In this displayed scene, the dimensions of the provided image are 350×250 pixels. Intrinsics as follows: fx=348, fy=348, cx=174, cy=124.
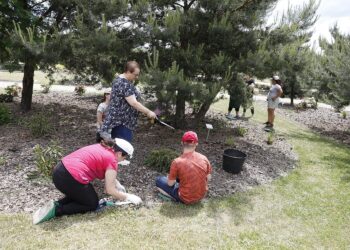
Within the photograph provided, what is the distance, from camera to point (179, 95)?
6.59m

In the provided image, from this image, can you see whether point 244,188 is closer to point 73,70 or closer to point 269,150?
point 269,150

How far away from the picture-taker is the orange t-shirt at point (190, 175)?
482 centimetres

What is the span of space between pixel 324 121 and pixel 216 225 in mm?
11396

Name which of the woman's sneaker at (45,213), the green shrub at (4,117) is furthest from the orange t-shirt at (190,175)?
the green shrub at (4,117)

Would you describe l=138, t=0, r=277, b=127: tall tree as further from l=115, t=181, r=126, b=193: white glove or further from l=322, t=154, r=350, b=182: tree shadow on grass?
l=322, t=154, r=350, b=182: tree shadow on grass

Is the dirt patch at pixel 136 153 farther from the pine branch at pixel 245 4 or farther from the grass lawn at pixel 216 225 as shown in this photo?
the pine branch at pixel 245 4

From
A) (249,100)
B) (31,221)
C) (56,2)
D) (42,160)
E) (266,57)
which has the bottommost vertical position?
(31,221)

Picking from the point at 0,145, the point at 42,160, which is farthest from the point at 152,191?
the point at 0,145

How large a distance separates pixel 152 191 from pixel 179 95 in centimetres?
207

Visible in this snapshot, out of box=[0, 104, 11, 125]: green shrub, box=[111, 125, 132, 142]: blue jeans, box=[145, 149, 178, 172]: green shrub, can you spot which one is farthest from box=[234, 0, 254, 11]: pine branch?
box=[0, 104, 11, 125]: green shrub

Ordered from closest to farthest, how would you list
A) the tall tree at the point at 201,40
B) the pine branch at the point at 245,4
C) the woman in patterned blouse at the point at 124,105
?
the woman in patterned blouse at the point at 124,105 < the tall tree at the point at 201,40 < the pine branch at the point at 245,4

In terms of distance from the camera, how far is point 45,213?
429 centimetres

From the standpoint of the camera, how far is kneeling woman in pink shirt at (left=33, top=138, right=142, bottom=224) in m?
4.25

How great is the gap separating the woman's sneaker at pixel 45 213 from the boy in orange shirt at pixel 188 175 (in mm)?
1563
